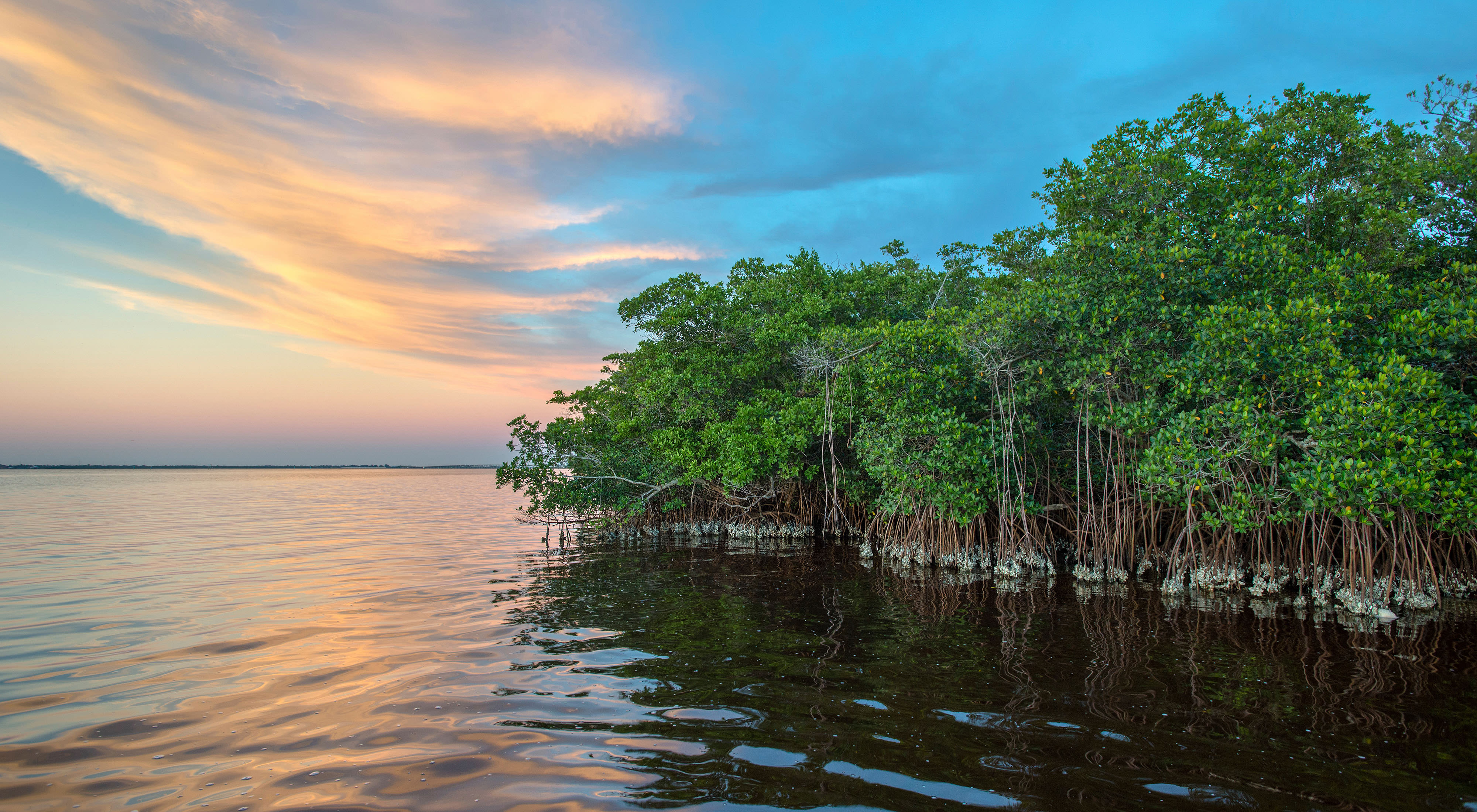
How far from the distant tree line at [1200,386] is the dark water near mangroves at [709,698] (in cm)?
124

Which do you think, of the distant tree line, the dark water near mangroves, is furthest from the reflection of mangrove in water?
the distant tree line

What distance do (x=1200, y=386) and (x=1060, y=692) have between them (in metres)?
4.92

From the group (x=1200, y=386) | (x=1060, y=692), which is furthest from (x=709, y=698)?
(x=1200, y=386)

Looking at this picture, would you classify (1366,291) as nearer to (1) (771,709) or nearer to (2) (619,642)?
(1) (771,709)

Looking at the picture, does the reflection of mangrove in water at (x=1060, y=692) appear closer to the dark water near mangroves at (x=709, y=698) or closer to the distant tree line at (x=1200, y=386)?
the dark water near mangroves at (x=709, y=698)

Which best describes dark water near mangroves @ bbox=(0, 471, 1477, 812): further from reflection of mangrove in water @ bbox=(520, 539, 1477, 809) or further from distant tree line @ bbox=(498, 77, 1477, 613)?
distant tree line @ bbox=(498, 77, 1477, 613)

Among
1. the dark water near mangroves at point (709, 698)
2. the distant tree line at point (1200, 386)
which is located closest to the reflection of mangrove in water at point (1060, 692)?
the dark water near mangroves at point (709, 698)

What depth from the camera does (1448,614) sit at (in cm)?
716

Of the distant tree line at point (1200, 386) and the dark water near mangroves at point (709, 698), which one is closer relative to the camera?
the dark water near mangroves at point (709, 698)

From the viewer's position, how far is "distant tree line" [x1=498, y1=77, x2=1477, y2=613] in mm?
6980

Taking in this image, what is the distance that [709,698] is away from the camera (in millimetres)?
4758

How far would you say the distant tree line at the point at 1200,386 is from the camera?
22.9ft

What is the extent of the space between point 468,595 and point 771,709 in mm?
5689

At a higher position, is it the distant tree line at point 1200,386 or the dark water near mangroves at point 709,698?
the distant tree line at point 1200,386
